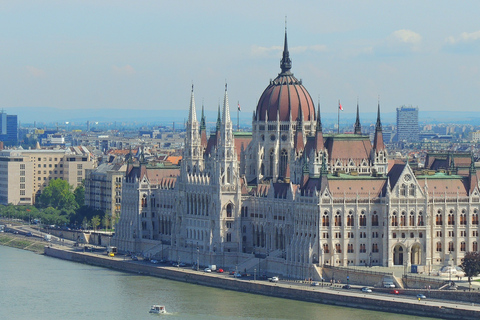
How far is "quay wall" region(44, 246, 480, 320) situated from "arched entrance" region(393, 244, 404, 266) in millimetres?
11837

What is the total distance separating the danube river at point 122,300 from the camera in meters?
121

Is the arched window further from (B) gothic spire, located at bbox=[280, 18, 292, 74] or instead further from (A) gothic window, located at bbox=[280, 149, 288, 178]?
(B) gothic spire, located at bbox=[280, 18, 292, 74]

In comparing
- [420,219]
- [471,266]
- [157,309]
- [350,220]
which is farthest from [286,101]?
[157,309]

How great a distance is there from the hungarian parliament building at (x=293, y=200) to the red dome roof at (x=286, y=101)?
107 millimetres

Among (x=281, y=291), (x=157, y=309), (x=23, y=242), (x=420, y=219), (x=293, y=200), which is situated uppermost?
(x=293, y=200)

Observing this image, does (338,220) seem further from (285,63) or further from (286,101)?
(285,63)

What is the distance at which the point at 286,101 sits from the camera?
158 metres

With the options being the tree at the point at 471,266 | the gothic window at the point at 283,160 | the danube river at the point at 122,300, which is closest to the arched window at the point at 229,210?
the gothic window at the point at 283,160

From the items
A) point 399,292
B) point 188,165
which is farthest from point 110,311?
point 188,165

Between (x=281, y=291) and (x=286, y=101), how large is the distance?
33519mm

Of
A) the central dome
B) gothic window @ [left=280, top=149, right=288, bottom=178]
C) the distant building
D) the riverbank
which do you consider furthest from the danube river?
the distant building

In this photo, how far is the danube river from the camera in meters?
121

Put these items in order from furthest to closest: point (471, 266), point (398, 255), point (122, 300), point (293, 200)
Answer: point (293, 200) < point (398, 255) < point (122, 300) < point (471, 266)

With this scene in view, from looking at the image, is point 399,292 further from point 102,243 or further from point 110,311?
point 102,243
